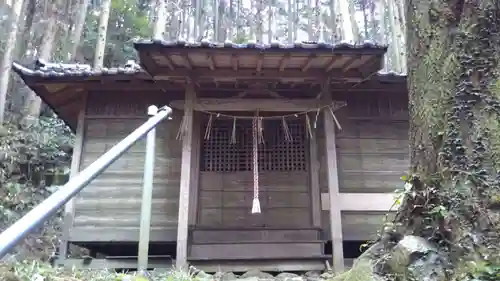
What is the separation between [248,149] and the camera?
287 inches

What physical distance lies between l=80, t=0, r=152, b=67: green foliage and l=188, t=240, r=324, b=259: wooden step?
13337 mm

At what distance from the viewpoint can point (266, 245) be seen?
6.39m

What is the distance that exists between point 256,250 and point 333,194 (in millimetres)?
1331

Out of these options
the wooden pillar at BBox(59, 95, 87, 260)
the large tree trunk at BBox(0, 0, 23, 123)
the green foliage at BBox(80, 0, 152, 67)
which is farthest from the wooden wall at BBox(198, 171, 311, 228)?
the green foliage at BBox(80, 0, 152, 67)

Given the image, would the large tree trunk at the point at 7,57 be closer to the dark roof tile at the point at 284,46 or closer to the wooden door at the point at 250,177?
the wooden door at the point at 250,177

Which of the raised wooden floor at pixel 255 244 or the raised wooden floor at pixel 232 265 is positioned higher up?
the raised wooden floor at pixel 255 244

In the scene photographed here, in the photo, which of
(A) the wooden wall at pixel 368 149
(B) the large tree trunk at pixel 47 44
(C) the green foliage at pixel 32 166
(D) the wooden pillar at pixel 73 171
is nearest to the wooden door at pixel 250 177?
(A) the wooden wall at pixel 368 149

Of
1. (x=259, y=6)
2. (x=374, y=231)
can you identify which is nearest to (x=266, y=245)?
(x=374, y=231)

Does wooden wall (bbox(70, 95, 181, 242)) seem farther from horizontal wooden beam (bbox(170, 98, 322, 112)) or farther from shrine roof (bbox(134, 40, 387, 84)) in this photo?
shrine roof (bbox(134, 40, 387, 84))

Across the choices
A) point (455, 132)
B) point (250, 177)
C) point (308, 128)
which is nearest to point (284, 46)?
point (308, 128)

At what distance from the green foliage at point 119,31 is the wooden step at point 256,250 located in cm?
1334

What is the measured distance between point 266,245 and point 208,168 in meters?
1.59

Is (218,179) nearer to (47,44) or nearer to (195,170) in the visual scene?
(195,170)

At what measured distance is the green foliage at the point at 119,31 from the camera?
18047 mm
